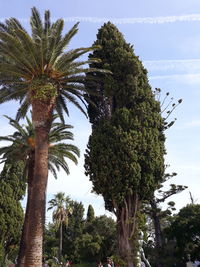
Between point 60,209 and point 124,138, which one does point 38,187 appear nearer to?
point 124,138

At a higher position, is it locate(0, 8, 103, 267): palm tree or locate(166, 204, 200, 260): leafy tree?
locate(0, 8, 103, 267): palm tree

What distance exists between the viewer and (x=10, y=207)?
38.2m

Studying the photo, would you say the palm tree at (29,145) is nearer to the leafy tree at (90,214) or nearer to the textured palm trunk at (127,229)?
the textured palm trunk at (127,229)

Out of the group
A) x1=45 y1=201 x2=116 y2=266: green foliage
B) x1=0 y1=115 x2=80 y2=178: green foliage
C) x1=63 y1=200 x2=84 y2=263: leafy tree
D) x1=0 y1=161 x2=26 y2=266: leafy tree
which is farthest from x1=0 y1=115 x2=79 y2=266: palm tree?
x1=63 y1=200 x2=84 y2=263: leafy tree

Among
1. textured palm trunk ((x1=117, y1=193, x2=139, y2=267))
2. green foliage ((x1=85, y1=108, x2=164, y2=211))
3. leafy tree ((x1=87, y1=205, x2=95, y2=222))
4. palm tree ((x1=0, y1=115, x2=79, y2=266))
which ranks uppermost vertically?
leafy tree ((x1=87, y1=205, x2=95, y2=222))

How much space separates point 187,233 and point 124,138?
1753cm

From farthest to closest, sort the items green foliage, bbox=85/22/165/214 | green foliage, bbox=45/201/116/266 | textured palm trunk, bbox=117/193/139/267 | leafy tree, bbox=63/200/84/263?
leafy tree, bbox=63/200/84/263, green foliage, bbox=45/201/116/266, green foliage, bbox=85/22/165/214, textured palm trunk, bbox=117/193/139/267

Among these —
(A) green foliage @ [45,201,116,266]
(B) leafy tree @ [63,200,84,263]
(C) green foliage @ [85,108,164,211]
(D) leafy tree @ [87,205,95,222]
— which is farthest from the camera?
(D) leafy tree @ [87,205,95,222]

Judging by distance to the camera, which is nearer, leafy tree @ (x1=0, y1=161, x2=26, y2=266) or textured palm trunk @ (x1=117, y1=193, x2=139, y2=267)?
textured palm trunk @ (x1=117, y1=193, x2=139, y2=267)

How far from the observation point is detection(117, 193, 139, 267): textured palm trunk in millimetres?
17453

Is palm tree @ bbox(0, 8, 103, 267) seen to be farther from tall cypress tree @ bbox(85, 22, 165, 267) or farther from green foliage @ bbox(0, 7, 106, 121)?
tall cypress tree @ bbox(85, 22, 165, 267)

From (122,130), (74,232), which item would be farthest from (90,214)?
(122,130)

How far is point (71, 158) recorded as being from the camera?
86.6ft

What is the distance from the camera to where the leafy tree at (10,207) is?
37375mm
